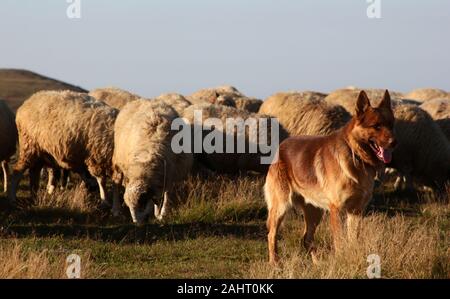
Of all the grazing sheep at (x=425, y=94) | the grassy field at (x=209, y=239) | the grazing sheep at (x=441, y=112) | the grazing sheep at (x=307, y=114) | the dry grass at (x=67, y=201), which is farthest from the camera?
the grazing sheep at (x=425, y=94)

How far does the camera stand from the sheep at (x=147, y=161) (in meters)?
12.7

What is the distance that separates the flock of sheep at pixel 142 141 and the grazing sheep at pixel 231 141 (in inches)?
1.2

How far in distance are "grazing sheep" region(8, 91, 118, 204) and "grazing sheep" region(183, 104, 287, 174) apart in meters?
1.83

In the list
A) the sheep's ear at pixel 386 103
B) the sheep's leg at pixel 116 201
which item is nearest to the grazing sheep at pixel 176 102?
the sheep's leg at pixel 116 201

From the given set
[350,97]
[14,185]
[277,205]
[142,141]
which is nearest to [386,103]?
[277,205]

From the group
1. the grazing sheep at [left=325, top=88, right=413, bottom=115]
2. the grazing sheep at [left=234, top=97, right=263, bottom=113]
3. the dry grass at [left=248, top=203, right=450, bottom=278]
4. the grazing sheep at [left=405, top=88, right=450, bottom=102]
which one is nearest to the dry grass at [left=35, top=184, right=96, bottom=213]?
the dry grass at [left=248, top=203, right=450, bottom=278]

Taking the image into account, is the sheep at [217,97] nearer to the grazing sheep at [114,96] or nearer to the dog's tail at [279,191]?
the grazing sheep at [114,96]

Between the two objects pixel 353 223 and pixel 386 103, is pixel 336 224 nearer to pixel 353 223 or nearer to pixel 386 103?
pixel 353 223

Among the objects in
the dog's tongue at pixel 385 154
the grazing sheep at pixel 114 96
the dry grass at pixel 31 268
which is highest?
the dog's tongue at pixel 385 154

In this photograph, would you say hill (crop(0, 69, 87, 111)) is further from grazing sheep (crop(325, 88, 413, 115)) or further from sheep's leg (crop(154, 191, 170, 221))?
sheep's leg (crop(154, 191, 170, 221))

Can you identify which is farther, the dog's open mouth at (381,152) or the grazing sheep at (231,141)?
the grazing sheep at (231,141)

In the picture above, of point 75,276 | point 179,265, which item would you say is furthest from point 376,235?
point 75,276

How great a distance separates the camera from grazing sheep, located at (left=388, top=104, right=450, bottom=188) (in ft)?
53.0
